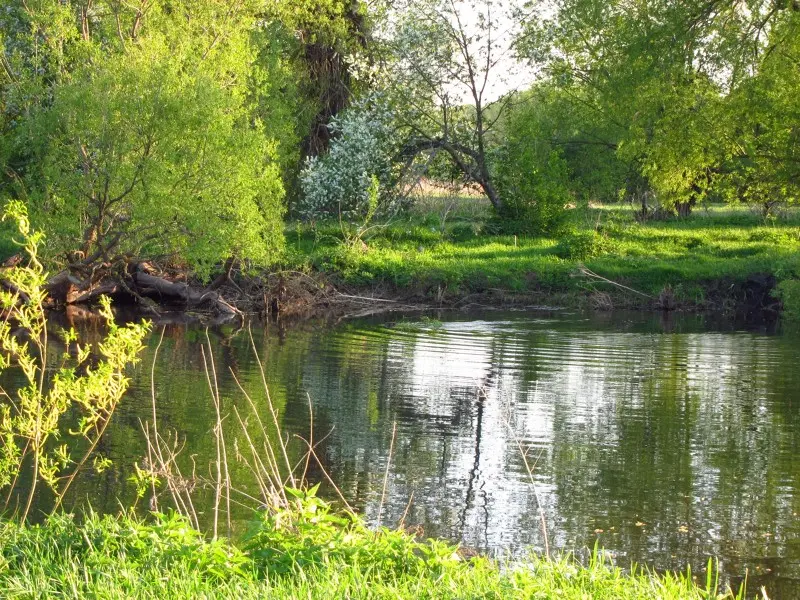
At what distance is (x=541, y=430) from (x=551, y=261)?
19979 mm

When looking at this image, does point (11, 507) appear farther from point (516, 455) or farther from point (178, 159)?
point (178, 159)

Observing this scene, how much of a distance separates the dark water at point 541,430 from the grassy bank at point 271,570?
268cm

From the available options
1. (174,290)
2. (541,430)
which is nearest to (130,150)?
(174,290)

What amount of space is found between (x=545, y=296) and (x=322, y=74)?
1311 cm

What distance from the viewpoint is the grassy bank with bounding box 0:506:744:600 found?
6223 millimetres

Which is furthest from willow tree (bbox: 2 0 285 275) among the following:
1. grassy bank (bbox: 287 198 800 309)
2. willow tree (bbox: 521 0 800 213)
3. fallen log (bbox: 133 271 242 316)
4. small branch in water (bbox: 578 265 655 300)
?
willow tree (bbox: 521 0 800 213)

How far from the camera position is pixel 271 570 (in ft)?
22.5

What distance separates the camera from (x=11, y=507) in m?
10.5

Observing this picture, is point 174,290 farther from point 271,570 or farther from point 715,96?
point 271,570

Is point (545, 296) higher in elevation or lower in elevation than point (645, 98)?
lower

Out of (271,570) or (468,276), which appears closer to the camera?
(271,570)

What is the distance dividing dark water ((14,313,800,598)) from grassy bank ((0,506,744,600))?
2.68 metres

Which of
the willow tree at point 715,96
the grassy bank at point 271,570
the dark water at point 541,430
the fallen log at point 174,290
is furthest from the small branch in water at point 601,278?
the grassy bank at point 271,570

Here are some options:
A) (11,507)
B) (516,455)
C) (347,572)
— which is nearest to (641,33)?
(516,455)
